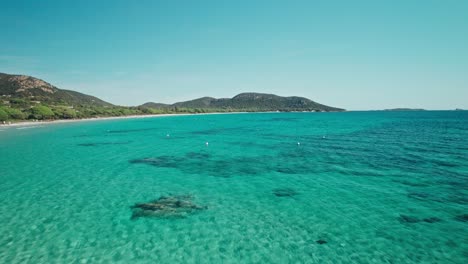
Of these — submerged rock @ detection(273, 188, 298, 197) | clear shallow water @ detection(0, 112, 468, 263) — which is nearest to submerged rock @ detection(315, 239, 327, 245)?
clear shallow water @ detection(0, 112, 468, 263)

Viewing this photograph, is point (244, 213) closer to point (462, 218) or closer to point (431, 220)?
point (431, 220)

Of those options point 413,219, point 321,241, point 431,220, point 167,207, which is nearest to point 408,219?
point 413,219

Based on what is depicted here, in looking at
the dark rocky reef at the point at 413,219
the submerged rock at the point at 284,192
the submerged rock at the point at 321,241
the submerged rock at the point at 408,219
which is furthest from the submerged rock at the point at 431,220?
the submerged rock at the point at 284,192

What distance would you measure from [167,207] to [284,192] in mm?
8045

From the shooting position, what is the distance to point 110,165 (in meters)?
28.5

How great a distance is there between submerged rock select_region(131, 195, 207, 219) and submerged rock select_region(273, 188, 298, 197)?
5.41 meters

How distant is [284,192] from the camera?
1856 centimetres

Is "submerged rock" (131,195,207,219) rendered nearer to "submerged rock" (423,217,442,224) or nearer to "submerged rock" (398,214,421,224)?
"submerged rock" (398,214,421,224)

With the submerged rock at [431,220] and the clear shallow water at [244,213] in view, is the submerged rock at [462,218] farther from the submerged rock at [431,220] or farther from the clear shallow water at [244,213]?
→ the submerged rock at [431,220]

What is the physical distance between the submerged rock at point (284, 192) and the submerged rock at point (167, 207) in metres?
5.41

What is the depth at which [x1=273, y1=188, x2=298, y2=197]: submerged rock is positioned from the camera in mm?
18084

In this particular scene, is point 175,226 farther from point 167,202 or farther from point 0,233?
point 0,233

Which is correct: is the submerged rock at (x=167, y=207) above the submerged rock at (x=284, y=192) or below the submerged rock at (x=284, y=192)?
above

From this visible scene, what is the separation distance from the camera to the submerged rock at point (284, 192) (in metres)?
18.1
